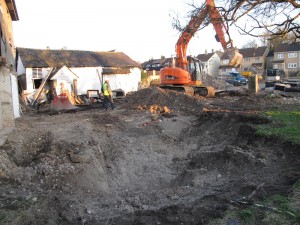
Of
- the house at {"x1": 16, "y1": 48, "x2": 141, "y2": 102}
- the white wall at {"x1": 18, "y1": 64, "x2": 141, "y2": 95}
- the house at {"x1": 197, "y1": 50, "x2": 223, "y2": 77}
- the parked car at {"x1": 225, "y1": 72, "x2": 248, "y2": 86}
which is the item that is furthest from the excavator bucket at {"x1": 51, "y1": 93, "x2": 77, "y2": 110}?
the house at {"x1": 197, "y1": 50, "x2": 223, "y2": 77}

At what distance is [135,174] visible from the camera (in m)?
8.70

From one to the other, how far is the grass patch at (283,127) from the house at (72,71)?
52.7ft

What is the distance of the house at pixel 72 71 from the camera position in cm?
2561

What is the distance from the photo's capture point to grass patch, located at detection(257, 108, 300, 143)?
840 cm

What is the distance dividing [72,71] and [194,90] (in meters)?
13.6

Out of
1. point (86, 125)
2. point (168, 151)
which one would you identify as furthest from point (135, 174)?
point (86, 125)

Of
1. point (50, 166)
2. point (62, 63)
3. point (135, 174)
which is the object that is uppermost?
point (62, 63)

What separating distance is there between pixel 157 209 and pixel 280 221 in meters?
2.05

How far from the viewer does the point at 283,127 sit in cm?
930

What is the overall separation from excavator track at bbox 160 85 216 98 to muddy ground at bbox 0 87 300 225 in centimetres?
542

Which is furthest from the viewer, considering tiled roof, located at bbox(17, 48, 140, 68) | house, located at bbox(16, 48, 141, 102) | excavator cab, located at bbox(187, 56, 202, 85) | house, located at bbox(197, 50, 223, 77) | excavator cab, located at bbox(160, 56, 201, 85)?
house, located at bbox(197, 50, 223, 77)

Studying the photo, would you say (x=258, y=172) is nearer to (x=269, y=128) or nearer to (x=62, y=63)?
(x=269, y=128)

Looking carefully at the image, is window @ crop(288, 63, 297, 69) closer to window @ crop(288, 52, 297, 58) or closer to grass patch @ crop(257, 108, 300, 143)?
window @ crop(288, 52, 297, 58)

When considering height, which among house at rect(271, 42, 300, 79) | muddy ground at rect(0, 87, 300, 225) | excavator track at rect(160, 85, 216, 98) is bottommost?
muddy ground at rect(0, 87, 300, 225)
